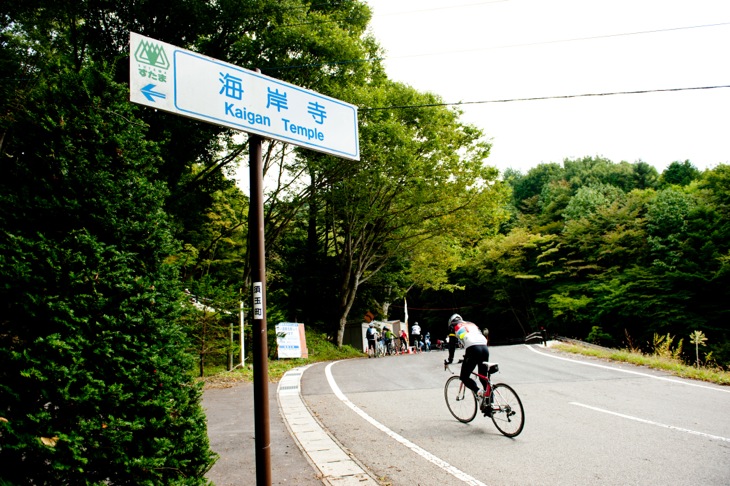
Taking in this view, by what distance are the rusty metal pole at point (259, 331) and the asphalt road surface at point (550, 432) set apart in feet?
6.94

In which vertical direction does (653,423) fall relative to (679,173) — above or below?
below

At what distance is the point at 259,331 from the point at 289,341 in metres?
15.5

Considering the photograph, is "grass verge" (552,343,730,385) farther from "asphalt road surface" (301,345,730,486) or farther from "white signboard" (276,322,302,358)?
"white signboard" (276,322,302,358)

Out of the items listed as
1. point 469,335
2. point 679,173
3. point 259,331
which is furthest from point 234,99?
point 679,173

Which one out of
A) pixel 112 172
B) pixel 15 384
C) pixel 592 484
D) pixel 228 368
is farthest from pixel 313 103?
pixel 228 368

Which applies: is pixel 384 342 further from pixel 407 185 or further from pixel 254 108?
pixel 254 108

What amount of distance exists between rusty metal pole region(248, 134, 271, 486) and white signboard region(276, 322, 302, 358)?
48.6 ft

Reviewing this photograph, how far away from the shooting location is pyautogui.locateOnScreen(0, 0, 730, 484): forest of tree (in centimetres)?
256

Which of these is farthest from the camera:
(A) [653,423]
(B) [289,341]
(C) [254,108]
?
(B) [289,341]

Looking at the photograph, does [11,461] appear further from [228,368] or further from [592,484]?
[228,368]

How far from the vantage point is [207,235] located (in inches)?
836

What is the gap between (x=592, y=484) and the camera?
14.5 ft

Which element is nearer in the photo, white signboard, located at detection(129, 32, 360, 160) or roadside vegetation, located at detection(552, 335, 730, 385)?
white signboard, located at detection(129, 32, 360, 160)

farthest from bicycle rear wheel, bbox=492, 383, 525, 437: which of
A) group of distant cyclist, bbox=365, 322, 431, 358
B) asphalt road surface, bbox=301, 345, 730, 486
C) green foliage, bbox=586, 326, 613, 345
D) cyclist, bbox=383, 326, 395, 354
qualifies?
green foliage, bbox=586, 326, 613, 345
